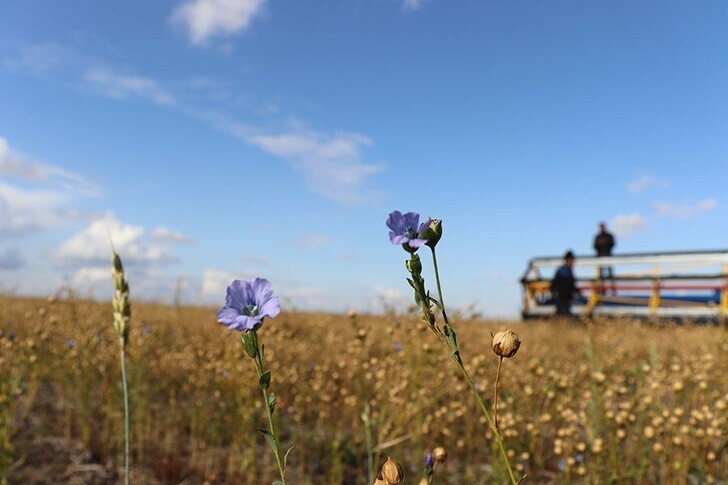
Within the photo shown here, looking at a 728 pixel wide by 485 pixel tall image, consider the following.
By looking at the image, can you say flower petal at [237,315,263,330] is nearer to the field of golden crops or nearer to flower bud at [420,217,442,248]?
flower bud at [420,217,442,248]

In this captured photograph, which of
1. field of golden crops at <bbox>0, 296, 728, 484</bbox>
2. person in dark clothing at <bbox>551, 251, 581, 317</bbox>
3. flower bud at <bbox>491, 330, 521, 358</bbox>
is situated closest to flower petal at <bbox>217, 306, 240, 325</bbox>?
flower bud at <bbox>491, 330, 521, 358</bbox>

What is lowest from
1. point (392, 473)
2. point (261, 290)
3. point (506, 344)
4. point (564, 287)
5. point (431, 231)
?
point (392, 473)

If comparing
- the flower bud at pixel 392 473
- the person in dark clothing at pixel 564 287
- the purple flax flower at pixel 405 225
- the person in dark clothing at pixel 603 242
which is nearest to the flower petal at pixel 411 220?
the purple flax flower at pixel 405 225

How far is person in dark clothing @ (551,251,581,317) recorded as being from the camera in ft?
40.8

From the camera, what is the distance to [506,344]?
95 centimetres

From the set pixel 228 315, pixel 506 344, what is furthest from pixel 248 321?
pixel 506 344

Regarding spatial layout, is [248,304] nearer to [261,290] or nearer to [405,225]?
[261,290]

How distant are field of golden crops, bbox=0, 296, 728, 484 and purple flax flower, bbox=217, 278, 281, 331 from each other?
157cm

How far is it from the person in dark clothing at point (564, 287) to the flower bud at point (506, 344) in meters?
12.2

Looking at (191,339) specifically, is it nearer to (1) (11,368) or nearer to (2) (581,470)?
(1) (11,368)

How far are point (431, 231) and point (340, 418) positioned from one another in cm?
326

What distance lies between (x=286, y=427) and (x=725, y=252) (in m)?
11.0

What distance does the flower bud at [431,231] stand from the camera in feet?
3.31

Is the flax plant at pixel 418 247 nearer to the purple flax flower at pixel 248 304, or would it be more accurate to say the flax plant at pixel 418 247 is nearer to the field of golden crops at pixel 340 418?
the purple flax flower at pixel 248 304
